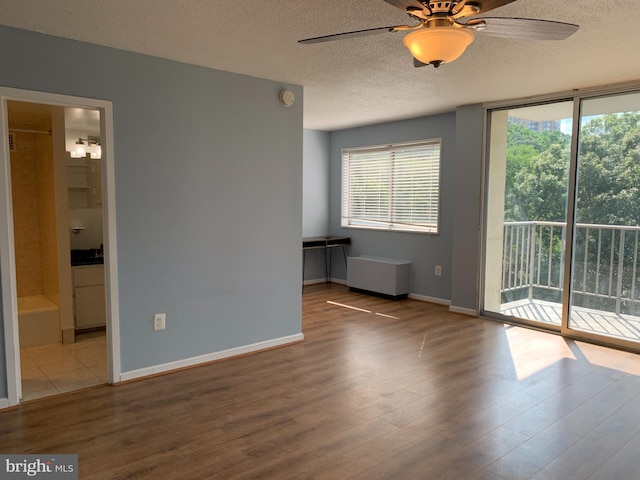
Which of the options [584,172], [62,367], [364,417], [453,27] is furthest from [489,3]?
[62,367]

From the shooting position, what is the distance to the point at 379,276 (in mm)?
6121

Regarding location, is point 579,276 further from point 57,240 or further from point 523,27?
point 57,240

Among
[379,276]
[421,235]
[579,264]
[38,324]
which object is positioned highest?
[421,235]

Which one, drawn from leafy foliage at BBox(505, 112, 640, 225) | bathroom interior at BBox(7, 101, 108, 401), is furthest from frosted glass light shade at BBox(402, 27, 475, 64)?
bathroom interior at BBox(7, 101, 108, 401)

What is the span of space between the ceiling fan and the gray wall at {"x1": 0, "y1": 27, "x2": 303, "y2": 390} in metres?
1.92

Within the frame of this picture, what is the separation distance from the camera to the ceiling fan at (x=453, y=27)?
71.1 inches

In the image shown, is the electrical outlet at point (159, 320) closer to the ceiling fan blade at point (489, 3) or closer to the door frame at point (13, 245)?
the door frame at point (13, 245)

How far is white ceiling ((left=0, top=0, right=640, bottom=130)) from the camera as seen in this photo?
2426mm

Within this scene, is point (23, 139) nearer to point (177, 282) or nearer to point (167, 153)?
point (167, 153)

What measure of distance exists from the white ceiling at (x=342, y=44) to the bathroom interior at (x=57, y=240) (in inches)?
59.6

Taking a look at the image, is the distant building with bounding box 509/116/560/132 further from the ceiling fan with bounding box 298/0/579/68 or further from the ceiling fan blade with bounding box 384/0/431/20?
the ceiling fan blade with bounding box 384/0/431/20

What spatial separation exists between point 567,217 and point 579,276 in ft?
1.93

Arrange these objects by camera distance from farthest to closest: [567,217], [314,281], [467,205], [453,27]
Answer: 1. [314,281]
2. [467,205]
3. [567,217]
4. [453,27]

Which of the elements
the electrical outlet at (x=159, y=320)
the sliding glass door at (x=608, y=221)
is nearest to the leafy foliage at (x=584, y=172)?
the sliding glass door at (x=608, y=221)
